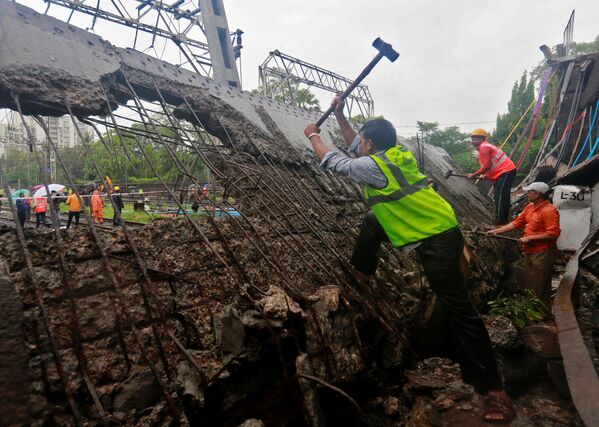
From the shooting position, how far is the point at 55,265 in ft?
5.96

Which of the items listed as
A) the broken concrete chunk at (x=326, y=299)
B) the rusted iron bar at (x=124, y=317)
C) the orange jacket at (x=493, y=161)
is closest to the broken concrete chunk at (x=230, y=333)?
the rusted iron bar at (x=124, y=317)

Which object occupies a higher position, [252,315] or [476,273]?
[252,315]

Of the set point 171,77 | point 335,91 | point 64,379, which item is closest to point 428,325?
point 64,379

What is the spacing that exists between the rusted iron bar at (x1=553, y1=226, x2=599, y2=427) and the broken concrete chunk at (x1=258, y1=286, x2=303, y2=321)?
1.68 m

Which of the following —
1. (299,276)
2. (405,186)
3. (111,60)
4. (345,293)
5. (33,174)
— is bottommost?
(345,293)

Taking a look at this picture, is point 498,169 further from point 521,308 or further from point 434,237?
point 434,237

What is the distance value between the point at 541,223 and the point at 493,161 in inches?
70.6

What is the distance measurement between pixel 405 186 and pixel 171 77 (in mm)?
2868

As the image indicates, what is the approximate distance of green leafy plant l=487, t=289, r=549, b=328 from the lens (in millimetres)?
3768

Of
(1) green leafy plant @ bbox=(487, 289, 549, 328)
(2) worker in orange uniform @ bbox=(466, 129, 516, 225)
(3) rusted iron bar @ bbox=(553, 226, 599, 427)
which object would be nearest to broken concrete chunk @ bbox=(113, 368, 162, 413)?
(3) rusted iron bar @ bbox=(553, 226, 599, 427)

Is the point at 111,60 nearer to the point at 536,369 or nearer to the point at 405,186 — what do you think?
the point at 405,186

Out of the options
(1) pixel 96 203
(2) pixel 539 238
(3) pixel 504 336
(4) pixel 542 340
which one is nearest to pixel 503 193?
(2) pixel 539 238

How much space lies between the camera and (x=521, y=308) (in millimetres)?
3873

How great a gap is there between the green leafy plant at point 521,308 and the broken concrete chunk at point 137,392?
3596mm
